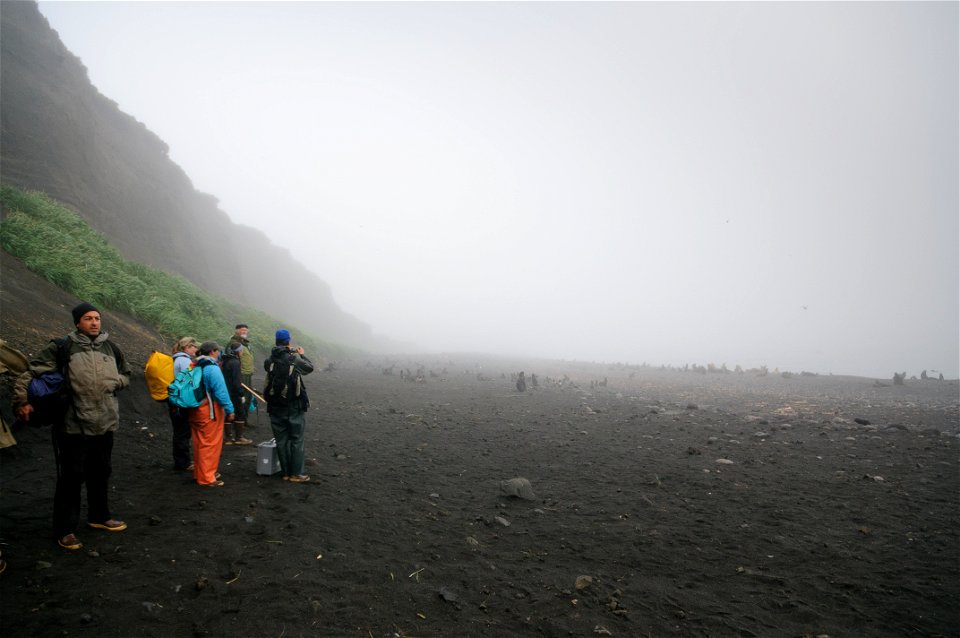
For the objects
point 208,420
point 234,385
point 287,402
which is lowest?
point 208,420

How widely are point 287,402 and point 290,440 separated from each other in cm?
76

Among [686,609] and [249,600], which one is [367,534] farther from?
[686,609]

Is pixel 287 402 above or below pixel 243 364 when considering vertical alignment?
below

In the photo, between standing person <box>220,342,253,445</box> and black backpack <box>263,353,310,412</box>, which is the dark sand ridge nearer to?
standing person <box>220,342,253,445</box>

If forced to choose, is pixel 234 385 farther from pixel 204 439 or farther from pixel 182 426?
pixel 204 439

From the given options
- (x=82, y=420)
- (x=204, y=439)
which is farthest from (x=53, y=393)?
(x=204, y=439)

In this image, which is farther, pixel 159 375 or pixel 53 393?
pixel 159 375

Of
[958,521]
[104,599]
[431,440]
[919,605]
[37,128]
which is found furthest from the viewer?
[37,128]

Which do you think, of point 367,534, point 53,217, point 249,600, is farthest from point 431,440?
point 53,217

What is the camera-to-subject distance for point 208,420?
670 centimetres

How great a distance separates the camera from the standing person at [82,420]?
4602mm

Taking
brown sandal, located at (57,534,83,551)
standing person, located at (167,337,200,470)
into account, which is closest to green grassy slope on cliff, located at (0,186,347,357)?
standing person, located at (167,337,200,470)

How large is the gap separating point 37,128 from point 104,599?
28.5m

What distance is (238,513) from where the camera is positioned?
5844 mm
